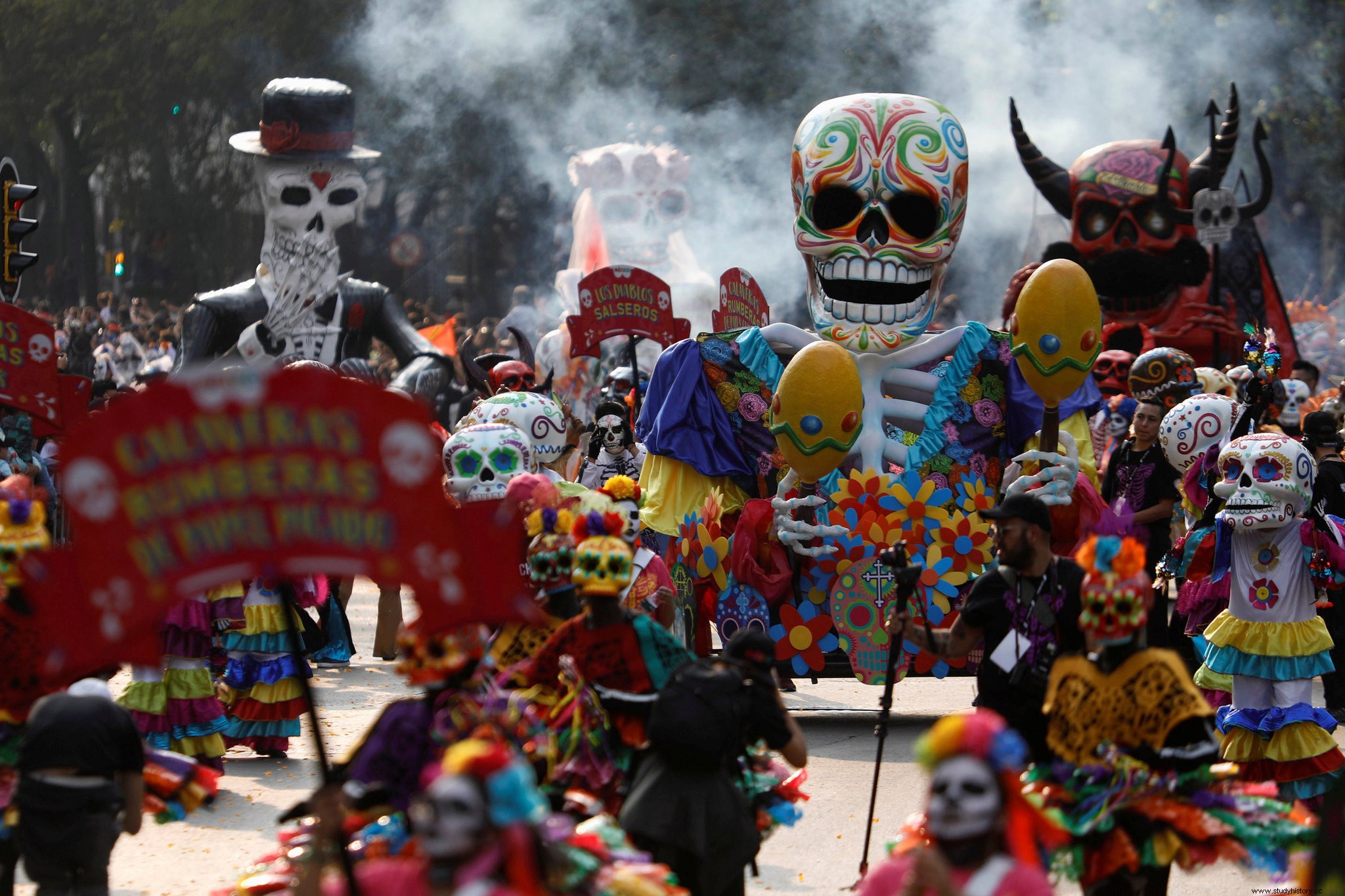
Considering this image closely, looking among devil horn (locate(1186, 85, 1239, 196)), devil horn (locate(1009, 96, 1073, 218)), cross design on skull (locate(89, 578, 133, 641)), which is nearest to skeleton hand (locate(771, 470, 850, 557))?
cross design on skull (locate(89, 578, 133, 641))

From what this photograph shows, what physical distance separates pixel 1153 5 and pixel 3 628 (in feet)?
87.7

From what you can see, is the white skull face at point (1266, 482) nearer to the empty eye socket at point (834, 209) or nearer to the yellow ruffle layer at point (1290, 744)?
the yellow ruffle layer at point (1290, 744)

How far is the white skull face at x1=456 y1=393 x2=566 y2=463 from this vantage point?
28.0 ft

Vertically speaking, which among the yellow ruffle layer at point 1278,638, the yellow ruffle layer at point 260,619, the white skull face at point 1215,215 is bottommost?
the yellow ruffle layer at point 260,619

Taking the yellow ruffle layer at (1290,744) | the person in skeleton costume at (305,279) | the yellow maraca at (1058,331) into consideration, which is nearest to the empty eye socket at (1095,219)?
the person in skeleton costume at (305,279)

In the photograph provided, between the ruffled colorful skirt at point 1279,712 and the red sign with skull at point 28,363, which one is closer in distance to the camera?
the ruffled colorful skirt at point 1279,712

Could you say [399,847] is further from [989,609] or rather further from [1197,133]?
[1197,133]

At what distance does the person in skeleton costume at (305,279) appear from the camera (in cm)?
1348

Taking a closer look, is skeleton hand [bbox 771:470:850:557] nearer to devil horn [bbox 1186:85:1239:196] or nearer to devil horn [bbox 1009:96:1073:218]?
devil horn [bbox 1186:85:1239:196]

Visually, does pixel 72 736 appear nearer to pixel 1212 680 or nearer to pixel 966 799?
pixel 966 799

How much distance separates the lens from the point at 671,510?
875 centimetres

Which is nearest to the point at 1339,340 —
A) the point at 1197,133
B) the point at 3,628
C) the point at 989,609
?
the point at 1197,133

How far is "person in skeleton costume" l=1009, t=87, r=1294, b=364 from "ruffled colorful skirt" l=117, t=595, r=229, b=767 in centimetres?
1046

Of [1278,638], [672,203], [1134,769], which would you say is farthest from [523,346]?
[1134,769]
